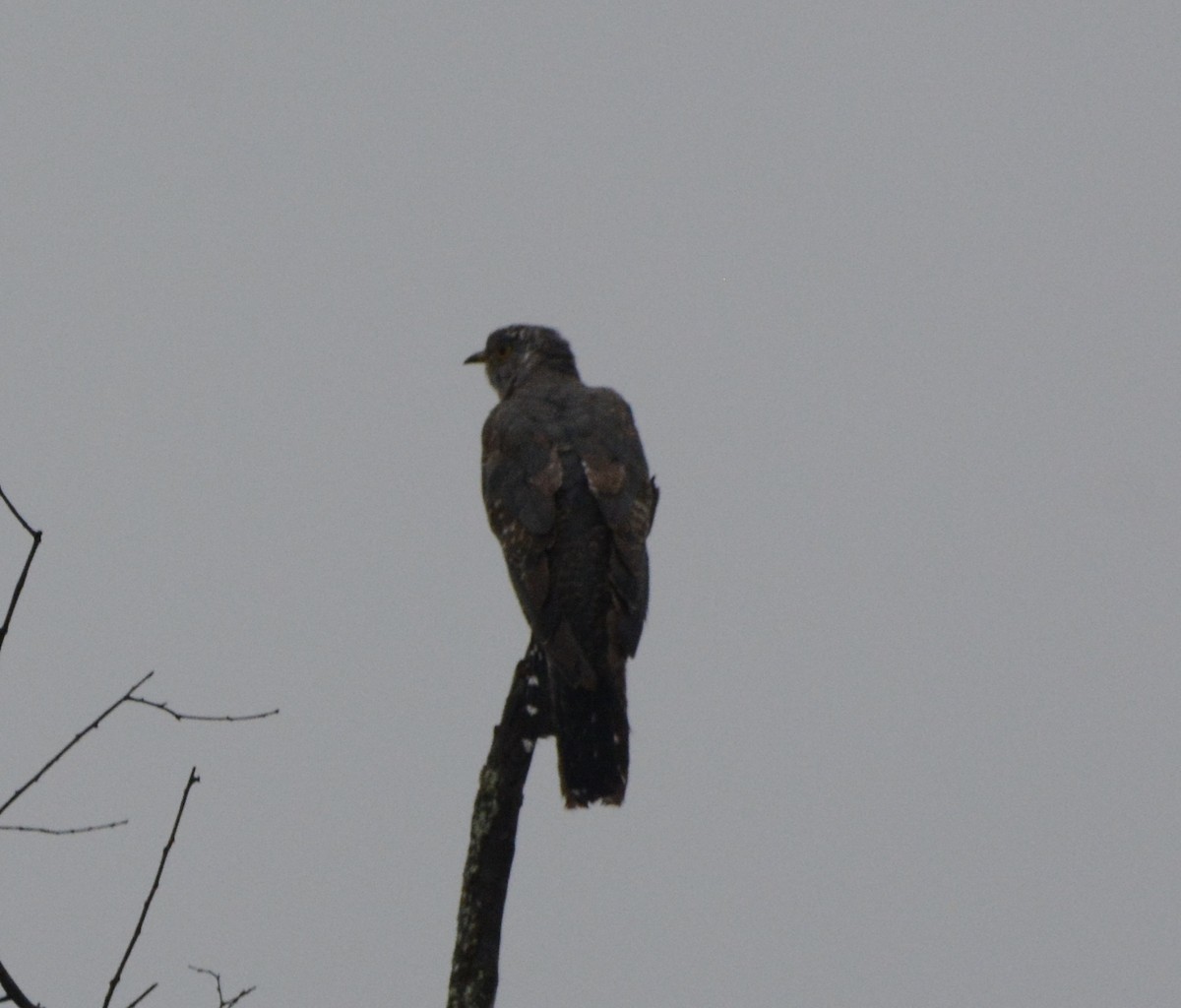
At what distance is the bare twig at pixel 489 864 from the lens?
3.72 m

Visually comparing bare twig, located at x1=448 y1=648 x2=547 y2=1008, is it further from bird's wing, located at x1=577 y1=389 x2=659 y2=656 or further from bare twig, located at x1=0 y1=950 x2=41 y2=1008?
bird's wing, located at x1=577 y1=389 x2=659 y2=656

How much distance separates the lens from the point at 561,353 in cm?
902

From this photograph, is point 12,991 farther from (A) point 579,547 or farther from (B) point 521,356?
(B) point 521,356

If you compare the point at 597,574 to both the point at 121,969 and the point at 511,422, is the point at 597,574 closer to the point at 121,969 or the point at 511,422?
the point at 511,422

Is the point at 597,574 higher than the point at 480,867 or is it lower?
higher

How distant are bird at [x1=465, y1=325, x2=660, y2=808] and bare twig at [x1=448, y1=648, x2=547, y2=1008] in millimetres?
714

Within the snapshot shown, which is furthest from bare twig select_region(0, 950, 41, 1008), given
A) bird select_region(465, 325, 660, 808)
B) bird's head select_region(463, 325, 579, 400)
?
bird's head select_region(463, 325, 579, 400)

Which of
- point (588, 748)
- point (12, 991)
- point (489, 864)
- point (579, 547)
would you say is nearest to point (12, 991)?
point (12, 991)

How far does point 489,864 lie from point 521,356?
5.40m

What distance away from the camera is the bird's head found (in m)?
8.95

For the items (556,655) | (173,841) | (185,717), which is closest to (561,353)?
(556,655)

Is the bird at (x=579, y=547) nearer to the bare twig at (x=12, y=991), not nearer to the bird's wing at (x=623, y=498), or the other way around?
the bird's wing at (x=623, y=498)

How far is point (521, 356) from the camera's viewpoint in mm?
9117

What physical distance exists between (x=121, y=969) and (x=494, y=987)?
918 millimetres
